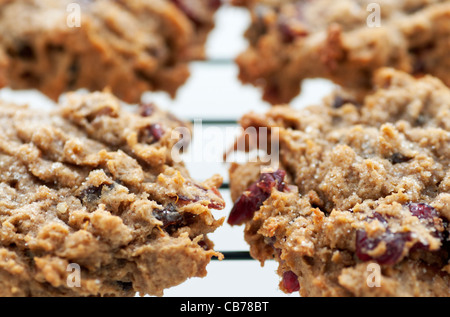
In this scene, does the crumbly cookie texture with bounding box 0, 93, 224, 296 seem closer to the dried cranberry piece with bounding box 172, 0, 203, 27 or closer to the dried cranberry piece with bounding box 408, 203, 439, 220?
the dried cranberry piece with bounding box 408, 203, 439, 220

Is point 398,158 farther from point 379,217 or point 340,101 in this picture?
point 340,101

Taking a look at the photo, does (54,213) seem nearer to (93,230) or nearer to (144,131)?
(93,230)

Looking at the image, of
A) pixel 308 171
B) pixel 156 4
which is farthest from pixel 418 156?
pixel 156 4

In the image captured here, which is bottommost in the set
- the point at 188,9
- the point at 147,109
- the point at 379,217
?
the point at 379,217

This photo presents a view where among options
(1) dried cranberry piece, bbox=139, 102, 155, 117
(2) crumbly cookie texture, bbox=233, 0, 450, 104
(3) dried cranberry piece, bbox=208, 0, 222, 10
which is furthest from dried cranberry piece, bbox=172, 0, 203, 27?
(1) dried cranberry piece, bbox=139, 102, 155, 117

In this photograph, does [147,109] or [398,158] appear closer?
[398,158]

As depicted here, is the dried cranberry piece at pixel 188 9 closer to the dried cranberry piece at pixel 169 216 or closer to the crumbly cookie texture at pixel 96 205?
the crumbly cookie texture at pixel 96 205

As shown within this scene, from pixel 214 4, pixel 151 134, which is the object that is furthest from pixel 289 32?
pixel 151 134
